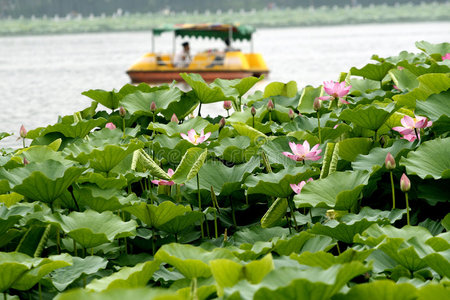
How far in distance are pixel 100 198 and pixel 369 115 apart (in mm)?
673

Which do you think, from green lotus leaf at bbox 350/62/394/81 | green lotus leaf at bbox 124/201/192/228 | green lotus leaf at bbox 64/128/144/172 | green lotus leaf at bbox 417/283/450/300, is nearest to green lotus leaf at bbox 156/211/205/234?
green lotus leaf at bbox 124/201/192/228

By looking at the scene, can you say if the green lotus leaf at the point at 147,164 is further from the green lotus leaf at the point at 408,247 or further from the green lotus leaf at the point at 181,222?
the green lotus leaf at the point at 408,247

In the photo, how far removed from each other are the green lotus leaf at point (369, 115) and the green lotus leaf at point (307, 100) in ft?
1.87

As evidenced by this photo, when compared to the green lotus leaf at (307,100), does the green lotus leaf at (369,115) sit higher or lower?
higher

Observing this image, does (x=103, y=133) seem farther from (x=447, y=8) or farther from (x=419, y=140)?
(x=447, y=8)

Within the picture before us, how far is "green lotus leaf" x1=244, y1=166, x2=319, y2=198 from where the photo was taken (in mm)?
1378

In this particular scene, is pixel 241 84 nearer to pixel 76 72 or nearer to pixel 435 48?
pixel 435 48

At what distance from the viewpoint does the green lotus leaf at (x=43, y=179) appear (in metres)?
1.32

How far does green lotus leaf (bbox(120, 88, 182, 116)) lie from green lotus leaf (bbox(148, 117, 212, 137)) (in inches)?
5.5

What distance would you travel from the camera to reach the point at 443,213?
1.46 meters

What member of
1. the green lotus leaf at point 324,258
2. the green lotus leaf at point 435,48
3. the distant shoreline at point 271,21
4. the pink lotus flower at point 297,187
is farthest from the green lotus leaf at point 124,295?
the distant shoreline at point 271,21

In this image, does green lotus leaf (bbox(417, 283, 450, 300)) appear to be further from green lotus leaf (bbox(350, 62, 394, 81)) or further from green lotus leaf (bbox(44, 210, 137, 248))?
green lotus leaf (bbox(350, 62, 394, 81))

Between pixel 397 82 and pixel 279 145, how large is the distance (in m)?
0.72

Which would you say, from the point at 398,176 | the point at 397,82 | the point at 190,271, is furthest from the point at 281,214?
the point at 397,82
